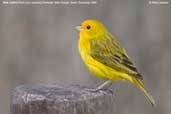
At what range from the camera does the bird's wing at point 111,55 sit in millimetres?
6875

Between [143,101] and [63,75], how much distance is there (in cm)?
97

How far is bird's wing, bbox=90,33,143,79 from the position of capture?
22.6 ft

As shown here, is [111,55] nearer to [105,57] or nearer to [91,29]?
[105,57]

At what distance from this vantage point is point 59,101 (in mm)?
4949

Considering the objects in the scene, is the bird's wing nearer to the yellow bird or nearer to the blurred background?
the yellow bird

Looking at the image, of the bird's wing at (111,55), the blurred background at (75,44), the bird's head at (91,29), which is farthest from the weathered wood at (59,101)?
the blurred background at (75,44)

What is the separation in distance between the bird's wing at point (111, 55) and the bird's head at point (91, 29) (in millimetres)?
57

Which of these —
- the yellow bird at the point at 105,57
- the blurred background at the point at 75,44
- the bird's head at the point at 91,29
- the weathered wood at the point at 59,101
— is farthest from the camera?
the blurred background at the point at 75,44

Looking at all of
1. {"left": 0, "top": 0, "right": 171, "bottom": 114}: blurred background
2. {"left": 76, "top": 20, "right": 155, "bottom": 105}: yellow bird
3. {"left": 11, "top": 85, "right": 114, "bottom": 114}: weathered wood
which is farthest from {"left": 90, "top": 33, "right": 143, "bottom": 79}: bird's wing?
{"left": 11, "top": 85, "right": 114, "bottom": 114}: weathered wood

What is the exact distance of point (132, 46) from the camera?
872 centimetres

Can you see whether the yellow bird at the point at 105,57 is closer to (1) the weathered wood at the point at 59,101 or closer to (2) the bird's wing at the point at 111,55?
(2) the bird's wing at the point at 111,55

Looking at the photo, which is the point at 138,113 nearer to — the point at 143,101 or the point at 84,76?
the point at 143,101

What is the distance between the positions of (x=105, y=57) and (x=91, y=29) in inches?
13.8

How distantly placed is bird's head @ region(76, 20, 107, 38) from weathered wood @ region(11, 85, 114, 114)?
1.91 metres
